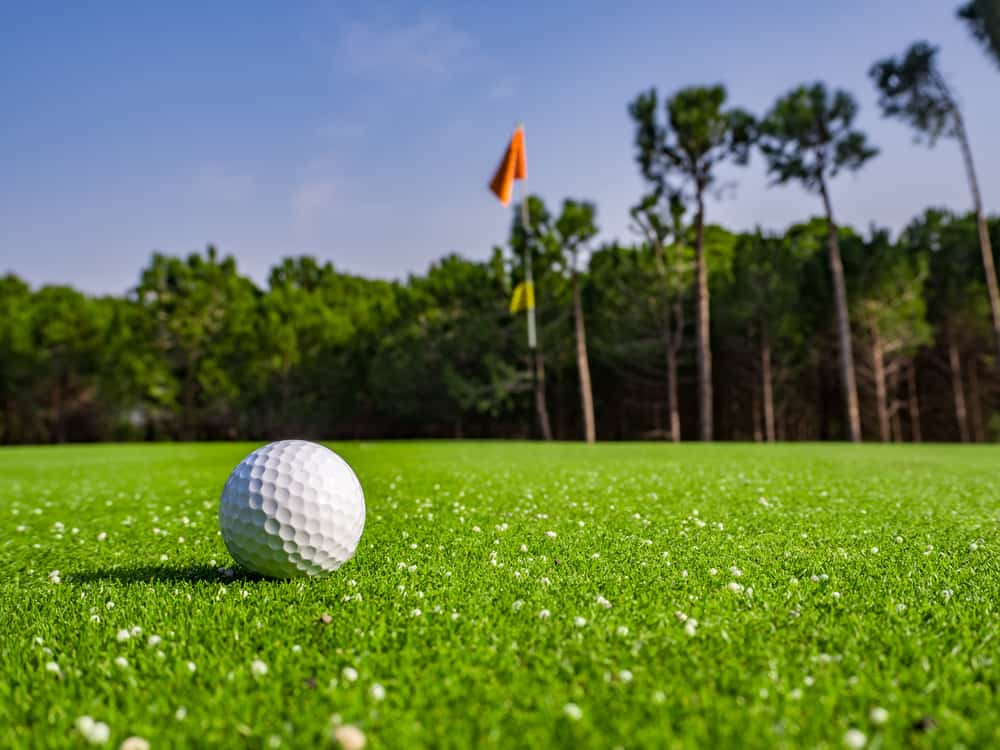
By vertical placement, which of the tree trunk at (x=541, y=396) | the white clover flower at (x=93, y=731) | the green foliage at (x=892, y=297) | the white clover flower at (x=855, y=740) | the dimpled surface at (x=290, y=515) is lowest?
the white clover flower at (x=855, y=740)

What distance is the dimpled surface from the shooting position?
5.16 meters

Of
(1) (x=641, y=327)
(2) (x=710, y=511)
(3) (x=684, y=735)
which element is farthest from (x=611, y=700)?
(1) (x=641, y=327)

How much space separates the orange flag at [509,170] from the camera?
29.1 m

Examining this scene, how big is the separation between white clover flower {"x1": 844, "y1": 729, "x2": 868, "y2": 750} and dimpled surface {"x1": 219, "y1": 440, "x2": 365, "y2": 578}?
12.6 feet

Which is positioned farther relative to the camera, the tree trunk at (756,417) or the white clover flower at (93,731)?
the tree trunk at (756,417)

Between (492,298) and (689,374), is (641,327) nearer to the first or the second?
(689,374)

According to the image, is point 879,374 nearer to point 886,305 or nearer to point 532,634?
point 886,305

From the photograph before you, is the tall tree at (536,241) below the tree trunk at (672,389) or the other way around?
the other way around

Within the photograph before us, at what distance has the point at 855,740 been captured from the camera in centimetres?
267

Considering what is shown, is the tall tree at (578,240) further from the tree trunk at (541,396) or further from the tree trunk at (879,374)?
the tree trunk at (879,374)

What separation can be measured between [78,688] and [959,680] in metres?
4.54

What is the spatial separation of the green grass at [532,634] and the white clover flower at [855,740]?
0.05 m

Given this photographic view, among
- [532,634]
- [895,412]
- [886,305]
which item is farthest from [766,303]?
[532,634]

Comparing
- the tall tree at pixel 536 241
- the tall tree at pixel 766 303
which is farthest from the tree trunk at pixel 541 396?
the tall tree at pixel 766 303
